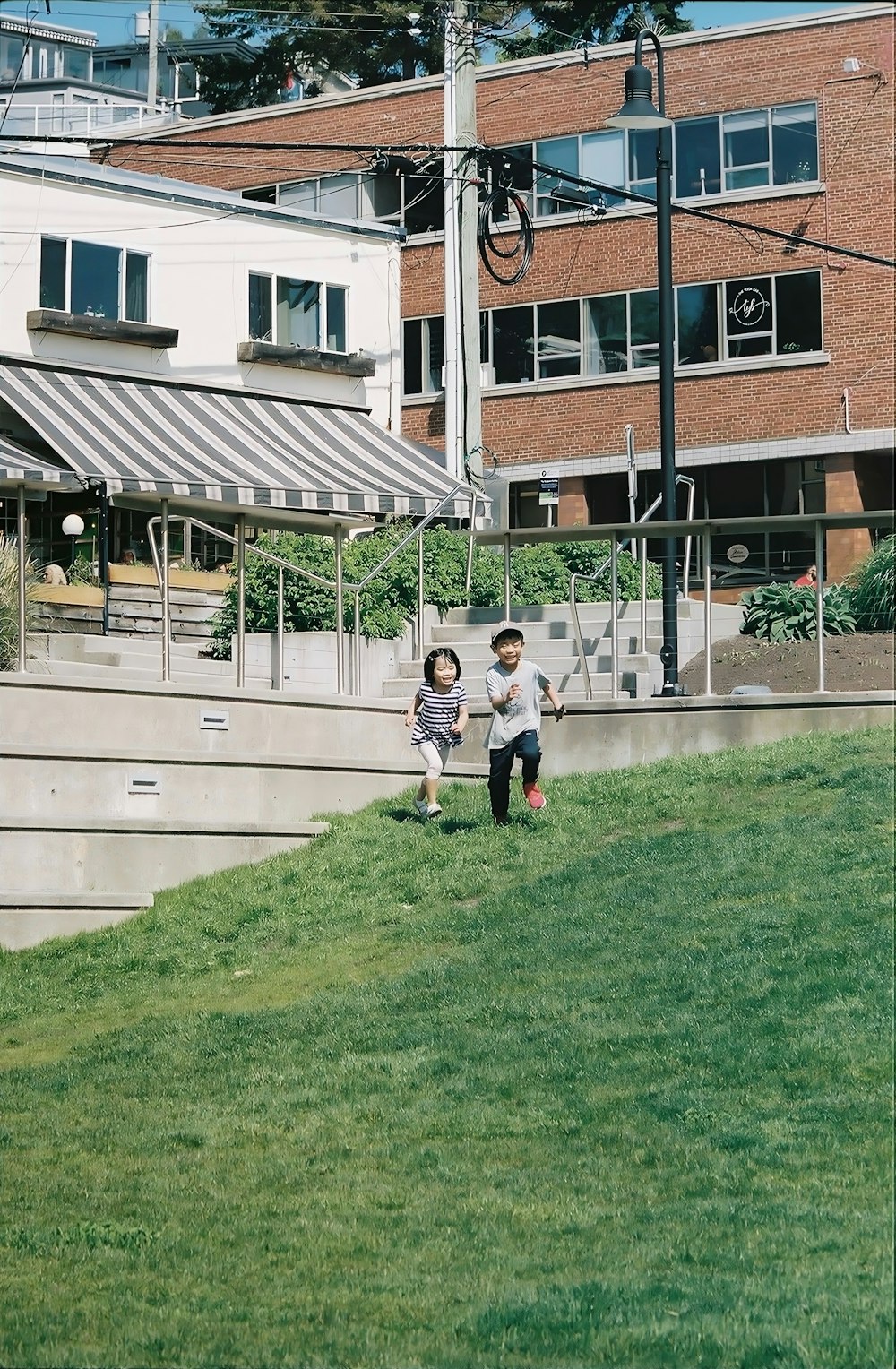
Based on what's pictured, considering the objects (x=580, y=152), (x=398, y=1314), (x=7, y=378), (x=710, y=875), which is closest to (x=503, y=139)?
(x=580, y=152)

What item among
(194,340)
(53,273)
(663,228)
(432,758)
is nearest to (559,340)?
(194,340)

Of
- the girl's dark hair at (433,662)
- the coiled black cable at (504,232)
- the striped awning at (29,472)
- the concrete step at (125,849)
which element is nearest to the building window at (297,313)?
the coiled black cable at (504,232)

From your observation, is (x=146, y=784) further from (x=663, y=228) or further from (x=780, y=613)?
(x=663, y=228)

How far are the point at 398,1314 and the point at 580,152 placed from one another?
31.8 meters

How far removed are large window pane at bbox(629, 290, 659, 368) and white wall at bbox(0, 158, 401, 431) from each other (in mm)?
4713

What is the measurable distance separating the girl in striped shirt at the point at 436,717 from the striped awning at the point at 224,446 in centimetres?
774

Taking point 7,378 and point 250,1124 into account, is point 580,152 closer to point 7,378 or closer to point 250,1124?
point 7,378

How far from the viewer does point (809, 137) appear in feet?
113

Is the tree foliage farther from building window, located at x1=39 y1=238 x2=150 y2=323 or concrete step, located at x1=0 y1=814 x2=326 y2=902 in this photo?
concrete step, located at x1=0 y1=814 x2=326 y2=902

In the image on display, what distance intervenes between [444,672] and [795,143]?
75.1ft

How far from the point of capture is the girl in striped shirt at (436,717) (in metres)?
14.4

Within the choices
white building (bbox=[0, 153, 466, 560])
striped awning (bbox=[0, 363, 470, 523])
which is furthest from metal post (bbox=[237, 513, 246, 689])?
white building (bbox=[0, 153, 466, 560])

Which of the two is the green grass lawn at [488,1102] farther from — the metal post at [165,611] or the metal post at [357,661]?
the metal post at [357,661]

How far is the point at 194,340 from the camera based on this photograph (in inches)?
1201
